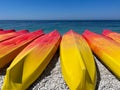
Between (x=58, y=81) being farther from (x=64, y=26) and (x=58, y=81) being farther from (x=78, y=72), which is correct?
(x=64, y=26)

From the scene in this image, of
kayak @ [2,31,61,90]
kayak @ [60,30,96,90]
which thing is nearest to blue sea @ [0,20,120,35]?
kayak @ [2,31,61,90]

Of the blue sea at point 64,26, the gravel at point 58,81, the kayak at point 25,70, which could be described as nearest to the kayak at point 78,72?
the gravel at point 58,81

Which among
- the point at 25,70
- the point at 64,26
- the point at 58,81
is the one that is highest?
the point at 25,70

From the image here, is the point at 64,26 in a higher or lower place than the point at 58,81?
lower

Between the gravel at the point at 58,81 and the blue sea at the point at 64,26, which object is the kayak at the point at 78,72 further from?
the blue sea at the point at 64,26

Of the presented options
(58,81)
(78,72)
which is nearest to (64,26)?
(58,81)

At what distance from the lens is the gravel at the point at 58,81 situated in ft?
8.65

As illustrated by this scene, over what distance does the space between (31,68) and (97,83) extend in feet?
2.92

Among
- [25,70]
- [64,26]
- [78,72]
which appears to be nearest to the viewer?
[78,72]

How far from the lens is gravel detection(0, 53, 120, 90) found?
8.65 feet

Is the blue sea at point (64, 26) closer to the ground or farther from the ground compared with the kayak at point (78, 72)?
Result: closer to the ground

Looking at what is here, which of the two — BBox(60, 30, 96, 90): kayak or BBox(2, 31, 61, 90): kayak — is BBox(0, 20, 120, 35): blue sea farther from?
BBox(60, 30, 96, 90): kayak

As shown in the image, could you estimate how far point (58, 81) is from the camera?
279cm

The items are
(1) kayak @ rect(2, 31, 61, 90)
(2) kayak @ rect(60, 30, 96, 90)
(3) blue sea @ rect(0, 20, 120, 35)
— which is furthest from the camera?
(3) blue sea @ rect(0, 20, 120, 35)
